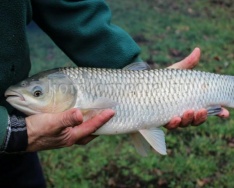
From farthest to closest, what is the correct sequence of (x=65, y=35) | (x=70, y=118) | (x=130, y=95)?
(x=65, y=35) → (x=130, y=95) → (x=70, y=118)

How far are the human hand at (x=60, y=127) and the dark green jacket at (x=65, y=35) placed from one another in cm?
13

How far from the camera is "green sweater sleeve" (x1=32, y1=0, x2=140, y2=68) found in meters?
2.45

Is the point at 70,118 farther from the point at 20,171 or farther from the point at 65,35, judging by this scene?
the point at 20,171

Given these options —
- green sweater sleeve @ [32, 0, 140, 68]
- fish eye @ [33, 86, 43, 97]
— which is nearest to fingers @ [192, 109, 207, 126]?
green sweater sleeve @ [32, 0, 140, 68]

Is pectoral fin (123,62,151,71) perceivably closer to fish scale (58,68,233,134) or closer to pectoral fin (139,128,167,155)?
fish scale (58,68,233,134)

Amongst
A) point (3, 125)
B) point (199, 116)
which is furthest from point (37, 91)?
point (199, 116)

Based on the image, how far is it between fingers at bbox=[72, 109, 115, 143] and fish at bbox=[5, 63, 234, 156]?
7 cm

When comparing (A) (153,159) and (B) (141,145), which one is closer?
(B) (141,145)

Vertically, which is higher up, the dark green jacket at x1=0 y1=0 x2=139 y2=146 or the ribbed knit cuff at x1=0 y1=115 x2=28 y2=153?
the dark green jacket at x1=0 y1=0 x2=139 y2=146

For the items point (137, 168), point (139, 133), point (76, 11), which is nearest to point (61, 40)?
point (76, 11)

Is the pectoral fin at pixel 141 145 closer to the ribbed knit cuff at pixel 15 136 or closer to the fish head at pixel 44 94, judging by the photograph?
the fish head at pixel 44 94

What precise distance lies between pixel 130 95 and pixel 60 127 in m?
0.43

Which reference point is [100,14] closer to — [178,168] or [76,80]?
[76,80]

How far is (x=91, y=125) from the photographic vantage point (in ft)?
7.16
